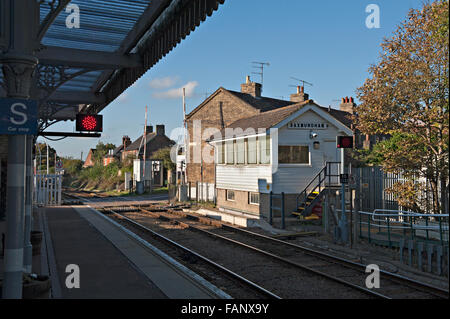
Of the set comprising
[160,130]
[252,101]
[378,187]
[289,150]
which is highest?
[160,130]

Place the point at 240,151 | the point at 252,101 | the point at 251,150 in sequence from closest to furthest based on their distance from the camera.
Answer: the point at 251,150 → the point at 240,151 → the point at 252,101

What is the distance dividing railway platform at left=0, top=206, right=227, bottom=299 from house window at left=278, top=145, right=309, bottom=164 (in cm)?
854

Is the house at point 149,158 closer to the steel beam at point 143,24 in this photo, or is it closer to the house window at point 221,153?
the house window at point 221,153

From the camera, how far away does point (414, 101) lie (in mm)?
14445

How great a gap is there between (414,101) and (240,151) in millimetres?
11102

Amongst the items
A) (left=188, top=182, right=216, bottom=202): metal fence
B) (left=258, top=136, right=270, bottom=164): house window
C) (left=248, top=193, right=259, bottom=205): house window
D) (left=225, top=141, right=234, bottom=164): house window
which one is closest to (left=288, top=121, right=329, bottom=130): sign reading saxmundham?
(left=258, top=136, right=270, bottom=164): house window

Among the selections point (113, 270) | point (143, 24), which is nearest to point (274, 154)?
point (113, 270)

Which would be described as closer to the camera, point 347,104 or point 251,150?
point 251,150

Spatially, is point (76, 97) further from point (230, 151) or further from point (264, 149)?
point (230, 151)

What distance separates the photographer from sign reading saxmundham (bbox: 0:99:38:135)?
5.61 meters

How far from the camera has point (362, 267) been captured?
35.7 ft
